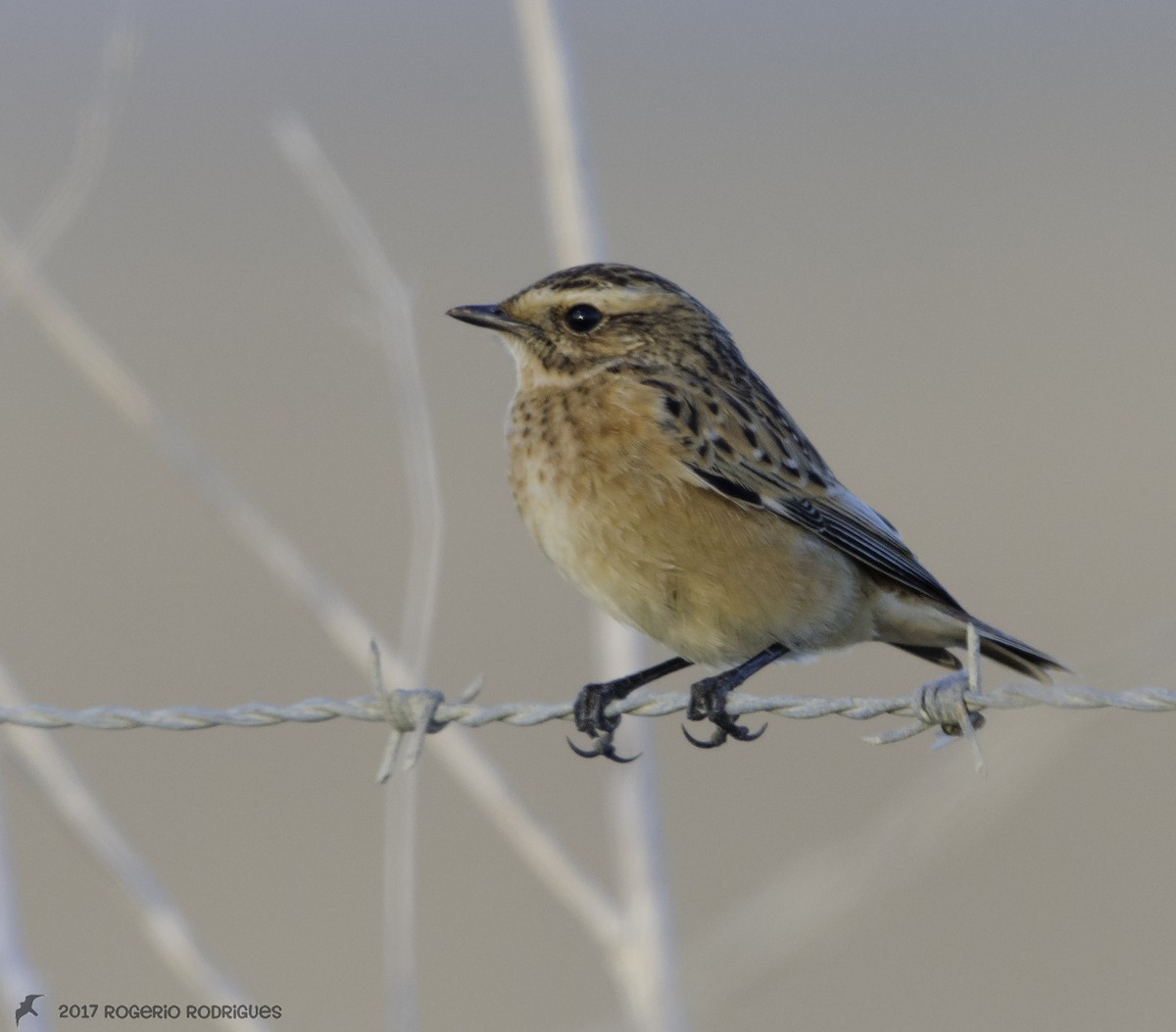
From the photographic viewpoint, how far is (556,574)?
49.6ft

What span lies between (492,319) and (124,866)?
6.96 ft

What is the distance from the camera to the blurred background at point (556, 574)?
9664mm

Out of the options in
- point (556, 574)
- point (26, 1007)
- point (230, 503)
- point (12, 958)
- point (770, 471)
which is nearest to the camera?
point (26, 1007)

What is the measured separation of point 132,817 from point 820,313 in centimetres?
1165

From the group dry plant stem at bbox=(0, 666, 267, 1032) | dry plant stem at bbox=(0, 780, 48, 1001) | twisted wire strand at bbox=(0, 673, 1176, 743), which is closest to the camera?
twisted wire strand at bbox=(0, 673, 1176, 743)

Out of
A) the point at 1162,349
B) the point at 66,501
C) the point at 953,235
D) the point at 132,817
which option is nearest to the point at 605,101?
the point at 953,235

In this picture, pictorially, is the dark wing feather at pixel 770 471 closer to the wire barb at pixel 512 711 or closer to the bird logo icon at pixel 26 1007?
the wire barb at pixel 512 711

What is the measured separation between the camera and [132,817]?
1095cm

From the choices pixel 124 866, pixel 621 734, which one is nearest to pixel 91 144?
pixel 124 866

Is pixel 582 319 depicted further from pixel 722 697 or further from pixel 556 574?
pixel 556 574

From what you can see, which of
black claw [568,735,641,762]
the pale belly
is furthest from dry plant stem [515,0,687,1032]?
the pale belly

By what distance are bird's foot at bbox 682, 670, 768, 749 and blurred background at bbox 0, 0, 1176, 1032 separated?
0.43 m

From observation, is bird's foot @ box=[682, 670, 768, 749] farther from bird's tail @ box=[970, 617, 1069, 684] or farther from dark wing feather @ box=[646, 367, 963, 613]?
bird's tail @ box=[970, 617, 1069, 684]

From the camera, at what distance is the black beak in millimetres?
6023
